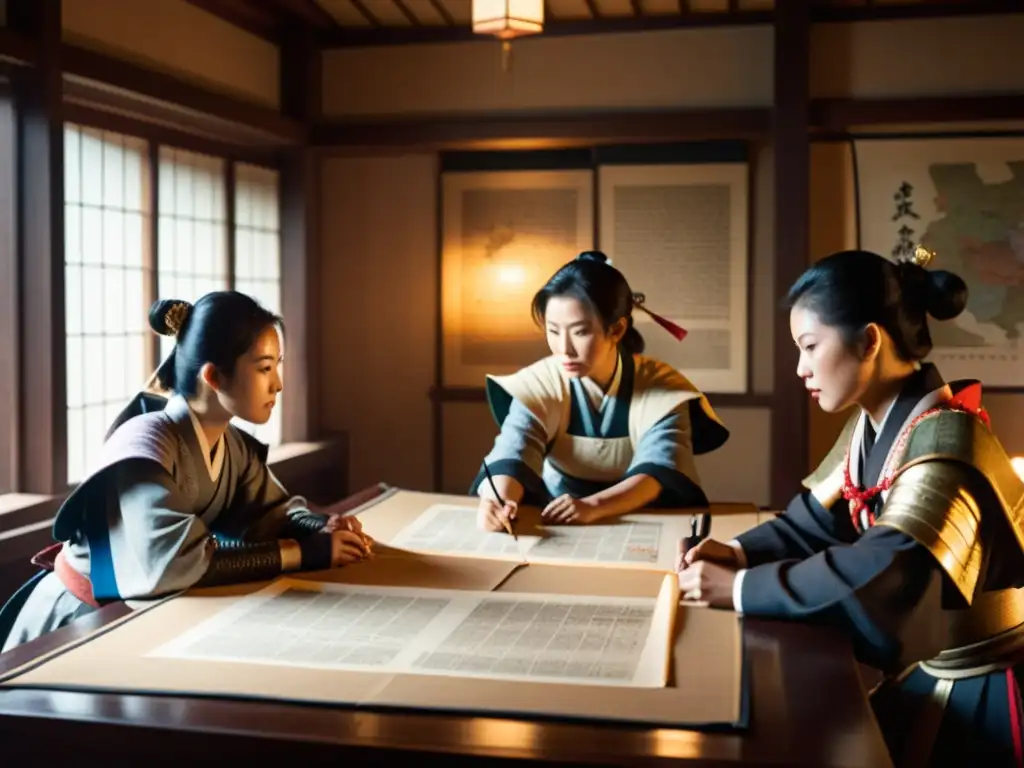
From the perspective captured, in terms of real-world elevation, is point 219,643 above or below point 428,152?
below

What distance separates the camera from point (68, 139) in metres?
4.22

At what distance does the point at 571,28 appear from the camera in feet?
19.0

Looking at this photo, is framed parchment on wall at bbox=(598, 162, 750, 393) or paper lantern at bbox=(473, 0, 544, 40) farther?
framed parchment on wall at bbox=(598, 162, 750, 393)

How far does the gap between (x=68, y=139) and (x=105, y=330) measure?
0.75m

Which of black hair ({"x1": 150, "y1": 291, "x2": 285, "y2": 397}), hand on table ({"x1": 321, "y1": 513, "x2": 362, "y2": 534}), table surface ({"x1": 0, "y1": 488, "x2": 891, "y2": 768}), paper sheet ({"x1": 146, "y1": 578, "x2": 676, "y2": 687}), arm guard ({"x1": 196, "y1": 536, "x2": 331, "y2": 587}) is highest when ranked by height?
black hair ({"x1": 150, "y1": 291, "x2": 285, "y2": 397})

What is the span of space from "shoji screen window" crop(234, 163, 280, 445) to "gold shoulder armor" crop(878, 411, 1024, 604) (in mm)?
4263

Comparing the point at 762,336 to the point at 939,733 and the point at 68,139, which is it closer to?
the point at 68,139

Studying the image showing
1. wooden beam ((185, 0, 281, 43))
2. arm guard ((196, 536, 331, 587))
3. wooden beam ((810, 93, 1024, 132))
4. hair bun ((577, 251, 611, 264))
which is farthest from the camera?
wooden beam ((810, 93, 1024, 132))

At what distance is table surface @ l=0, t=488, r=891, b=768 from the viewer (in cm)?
132

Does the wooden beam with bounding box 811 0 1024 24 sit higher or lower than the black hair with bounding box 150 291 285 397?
higher

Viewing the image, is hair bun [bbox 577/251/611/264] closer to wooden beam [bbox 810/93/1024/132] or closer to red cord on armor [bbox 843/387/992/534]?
red cord on armor [bbox 843/387/992/534]

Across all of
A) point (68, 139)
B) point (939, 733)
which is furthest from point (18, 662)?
point (68, 139)

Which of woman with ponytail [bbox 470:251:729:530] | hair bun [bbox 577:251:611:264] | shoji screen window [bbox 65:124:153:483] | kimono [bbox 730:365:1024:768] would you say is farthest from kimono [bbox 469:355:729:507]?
shoji screen window [bbox 65:124:153:483]

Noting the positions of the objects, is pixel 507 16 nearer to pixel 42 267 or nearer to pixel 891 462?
pixel 42 267
